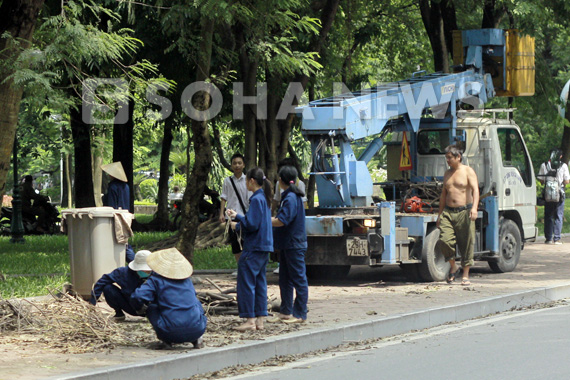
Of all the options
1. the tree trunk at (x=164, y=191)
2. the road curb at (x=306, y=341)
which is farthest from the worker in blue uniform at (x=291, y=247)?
the tree trunk at (x=164, y=191)

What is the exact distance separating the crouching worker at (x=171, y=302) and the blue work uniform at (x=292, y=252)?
5.89 feet

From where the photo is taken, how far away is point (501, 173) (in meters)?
15.2

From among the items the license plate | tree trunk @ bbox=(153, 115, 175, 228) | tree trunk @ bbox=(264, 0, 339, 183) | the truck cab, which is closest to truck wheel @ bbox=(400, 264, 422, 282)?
the truck cab

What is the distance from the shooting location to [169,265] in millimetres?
8133

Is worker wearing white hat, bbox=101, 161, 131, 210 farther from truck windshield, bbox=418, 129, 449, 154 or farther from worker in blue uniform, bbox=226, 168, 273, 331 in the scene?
truck windshield, bbox=418, 129, 449, 154

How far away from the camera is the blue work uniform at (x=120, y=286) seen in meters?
9.30

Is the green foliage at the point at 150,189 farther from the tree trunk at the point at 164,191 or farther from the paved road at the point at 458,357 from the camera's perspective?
the paved road at the point at 458,357

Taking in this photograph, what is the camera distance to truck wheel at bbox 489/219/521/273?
15.3m

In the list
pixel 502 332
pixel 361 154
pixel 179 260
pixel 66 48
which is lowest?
pixel 502 332

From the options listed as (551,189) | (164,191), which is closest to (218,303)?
(551,189)

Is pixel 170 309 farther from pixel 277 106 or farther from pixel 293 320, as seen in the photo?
pixel 277 106

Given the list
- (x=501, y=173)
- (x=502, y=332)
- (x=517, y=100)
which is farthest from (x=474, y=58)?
(x=502, y=332)

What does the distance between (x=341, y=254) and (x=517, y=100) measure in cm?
946

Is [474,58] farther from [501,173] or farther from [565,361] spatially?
[565,361]
